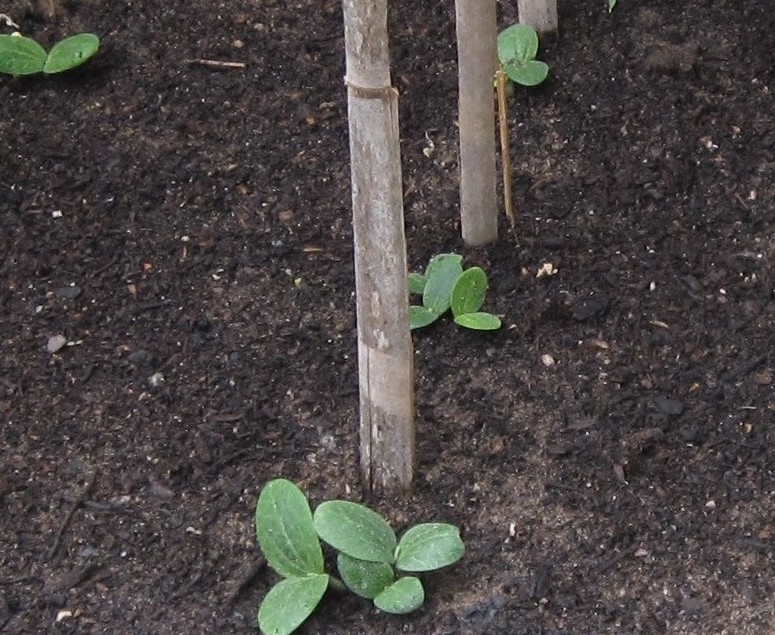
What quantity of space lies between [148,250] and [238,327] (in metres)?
0.24

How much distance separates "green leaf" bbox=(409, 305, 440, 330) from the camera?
1907mm

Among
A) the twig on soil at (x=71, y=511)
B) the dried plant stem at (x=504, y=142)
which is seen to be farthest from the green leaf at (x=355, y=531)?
the dried plant stem at (x=504, y=142)

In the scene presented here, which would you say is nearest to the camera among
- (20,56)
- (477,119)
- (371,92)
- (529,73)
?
(371,92)

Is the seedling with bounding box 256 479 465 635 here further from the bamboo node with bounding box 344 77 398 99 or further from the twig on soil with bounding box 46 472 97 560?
the bamboo node with bounding box 344 77 398 99

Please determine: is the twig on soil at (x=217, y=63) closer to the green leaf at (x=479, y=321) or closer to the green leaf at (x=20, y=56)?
the green leaf at (x=20, y=56)

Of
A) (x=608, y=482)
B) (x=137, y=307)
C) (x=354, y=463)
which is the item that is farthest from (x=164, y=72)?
(x=608, y=482)

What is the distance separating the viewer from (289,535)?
1611 mm

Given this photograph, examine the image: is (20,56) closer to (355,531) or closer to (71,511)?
(71,511)

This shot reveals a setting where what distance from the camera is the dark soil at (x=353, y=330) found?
5.44 ft

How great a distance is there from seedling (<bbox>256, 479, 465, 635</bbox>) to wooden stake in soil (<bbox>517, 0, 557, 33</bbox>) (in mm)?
1090

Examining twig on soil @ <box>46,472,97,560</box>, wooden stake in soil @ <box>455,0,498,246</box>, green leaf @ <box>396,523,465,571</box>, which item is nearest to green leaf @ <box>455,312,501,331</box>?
wooden stake in soil @ <box>455,0,498,246</box>

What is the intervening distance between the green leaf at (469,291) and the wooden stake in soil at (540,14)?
0.63 metres

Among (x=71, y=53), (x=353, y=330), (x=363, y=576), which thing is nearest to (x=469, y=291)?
(x=353, y=330)

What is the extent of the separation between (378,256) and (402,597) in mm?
424
